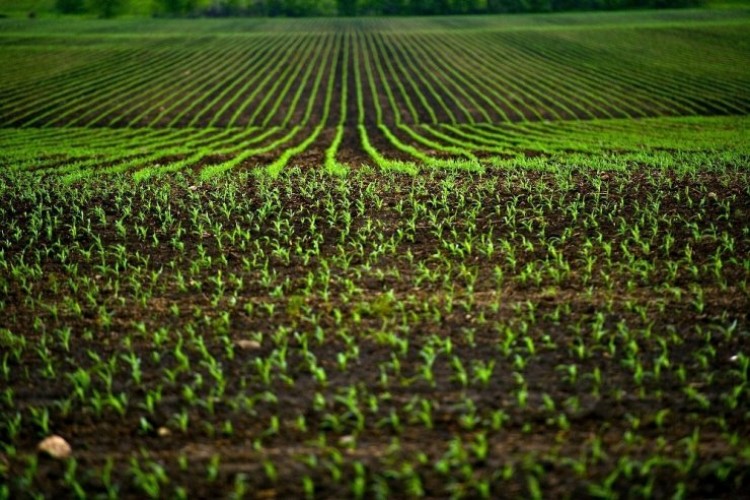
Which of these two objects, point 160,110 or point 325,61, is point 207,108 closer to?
point 160,110

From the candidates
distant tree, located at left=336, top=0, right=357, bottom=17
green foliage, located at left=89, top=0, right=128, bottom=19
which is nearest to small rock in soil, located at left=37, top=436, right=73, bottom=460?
green foliage, located at left=89, top=0, right=128, bottom=19

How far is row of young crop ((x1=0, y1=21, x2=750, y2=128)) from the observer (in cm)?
2930

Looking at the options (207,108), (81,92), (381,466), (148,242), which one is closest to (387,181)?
(148,242)

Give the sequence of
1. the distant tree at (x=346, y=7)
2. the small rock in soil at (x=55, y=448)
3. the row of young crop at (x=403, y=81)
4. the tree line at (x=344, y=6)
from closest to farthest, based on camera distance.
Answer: the small rock in soil at (x=55, y=448)
the row of young crop at (x=403, y=81)
the tree line at (x=344, y=6)
the distant tree at (x=346, y=7)

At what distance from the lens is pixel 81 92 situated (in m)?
35.1

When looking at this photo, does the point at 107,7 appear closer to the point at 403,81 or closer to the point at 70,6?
the point at 70,6

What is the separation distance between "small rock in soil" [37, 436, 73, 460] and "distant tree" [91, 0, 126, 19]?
102 m

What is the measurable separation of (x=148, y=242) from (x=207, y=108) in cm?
2449

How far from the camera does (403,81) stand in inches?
1602

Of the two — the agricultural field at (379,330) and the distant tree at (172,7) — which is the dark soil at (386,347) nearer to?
the agricultural field at (379,330)

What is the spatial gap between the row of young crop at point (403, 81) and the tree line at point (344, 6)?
3621 centimetres

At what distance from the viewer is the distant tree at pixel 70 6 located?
91.9 metres

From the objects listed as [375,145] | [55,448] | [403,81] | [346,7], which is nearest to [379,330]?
[55,448]

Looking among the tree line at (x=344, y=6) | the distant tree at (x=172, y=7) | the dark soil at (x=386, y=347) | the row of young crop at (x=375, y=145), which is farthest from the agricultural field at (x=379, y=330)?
the tree line at (x=344, y=6)
